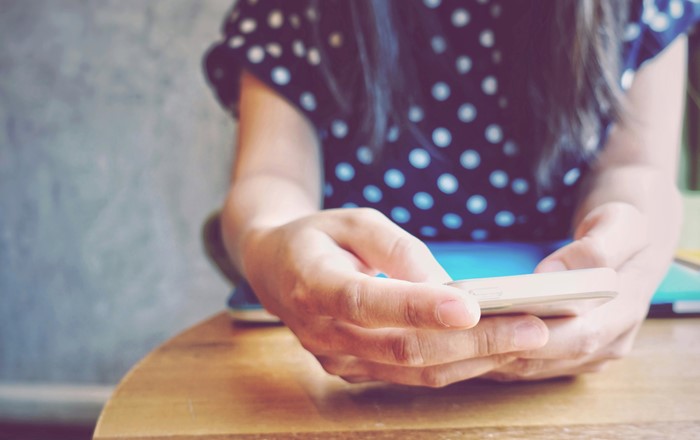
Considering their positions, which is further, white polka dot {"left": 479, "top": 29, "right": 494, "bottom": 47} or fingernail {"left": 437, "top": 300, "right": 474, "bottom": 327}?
white polka dot {"left": 479, "top": 29, "right": 494, "bottom": 47}

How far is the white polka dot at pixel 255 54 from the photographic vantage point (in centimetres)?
62

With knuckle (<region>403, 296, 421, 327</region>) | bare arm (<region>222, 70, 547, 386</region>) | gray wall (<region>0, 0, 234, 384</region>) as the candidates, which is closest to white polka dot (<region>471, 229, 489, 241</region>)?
bare arm (<region>222, 70, 547, 386</region>)

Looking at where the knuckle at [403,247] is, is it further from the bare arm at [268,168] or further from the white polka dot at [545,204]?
the white polka dot at [545,204]

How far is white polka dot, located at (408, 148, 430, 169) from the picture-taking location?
0.65 m

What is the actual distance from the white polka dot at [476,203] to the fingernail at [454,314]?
1.40 feet

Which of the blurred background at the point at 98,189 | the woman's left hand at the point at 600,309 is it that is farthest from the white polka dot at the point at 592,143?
the blurred background at the point at 98,189

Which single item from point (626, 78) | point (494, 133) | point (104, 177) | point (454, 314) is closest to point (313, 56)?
point (494, 133)

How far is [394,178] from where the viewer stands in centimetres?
66

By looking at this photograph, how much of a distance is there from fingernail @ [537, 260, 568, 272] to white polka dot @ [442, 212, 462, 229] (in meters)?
0.32

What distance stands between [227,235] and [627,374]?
35 centimetres

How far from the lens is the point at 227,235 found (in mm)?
520

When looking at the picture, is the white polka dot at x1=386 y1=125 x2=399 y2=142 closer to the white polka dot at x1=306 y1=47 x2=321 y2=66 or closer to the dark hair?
the dark hair

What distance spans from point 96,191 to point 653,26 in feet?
3.83

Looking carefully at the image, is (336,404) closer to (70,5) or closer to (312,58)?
(312,58)
